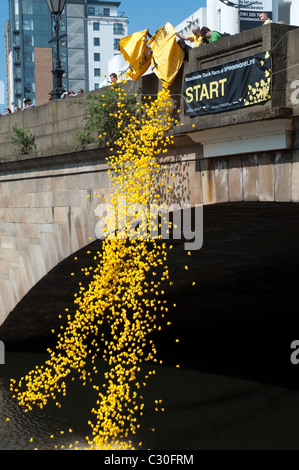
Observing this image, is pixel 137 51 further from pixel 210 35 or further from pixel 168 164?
pixel 168 164

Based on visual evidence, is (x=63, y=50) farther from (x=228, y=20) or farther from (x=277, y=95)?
(x=277, y=95)

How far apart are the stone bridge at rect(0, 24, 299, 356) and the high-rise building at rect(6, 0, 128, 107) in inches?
2537

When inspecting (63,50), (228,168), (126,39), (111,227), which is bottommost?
(111,227)

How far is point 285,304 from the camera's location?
54.0ft

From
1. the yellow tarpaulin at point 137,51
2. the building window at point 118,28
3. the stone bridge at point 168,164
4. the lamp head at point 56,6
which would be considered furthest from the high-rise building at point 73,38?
the yellow tarpaulin at point 137,51

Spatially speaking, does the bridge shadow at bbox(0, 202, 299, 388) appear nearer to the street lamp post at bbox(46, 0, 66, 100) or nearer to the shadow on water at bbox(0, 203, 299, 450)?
the shadow on water at bbox(0, 203, 299, 450)

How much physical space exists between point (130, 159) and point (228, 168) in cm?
218

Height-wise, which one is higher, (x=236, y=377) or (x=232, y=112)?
(x=232, y=112)

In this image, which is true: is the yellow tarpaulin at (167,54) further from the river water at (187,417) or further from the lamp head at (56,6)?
the river water at (187,417)

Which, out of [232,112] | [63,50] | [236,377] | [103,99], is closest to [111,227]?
[103,99]

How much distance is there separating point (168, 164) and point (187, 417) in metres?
5.48

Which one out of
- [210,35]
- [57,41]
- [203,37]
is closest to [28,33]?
[57,41]

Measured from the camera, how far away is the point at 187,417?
523 inches

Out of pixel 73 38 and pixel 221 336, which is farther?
pixel 73 38
